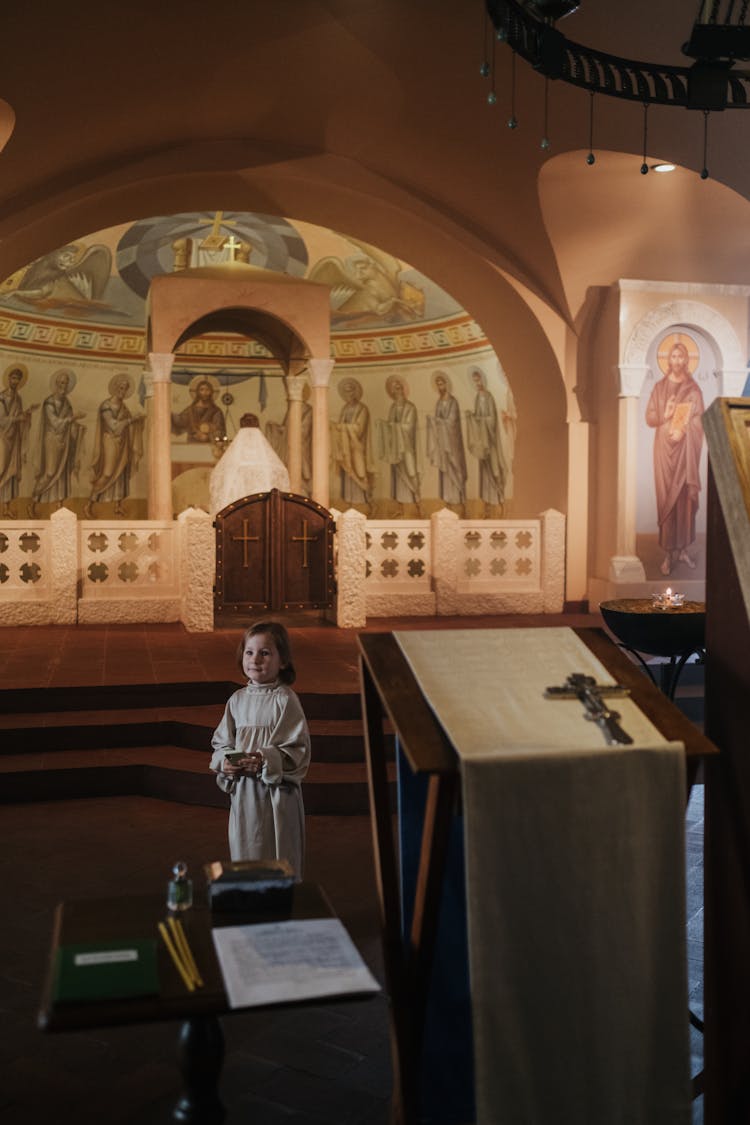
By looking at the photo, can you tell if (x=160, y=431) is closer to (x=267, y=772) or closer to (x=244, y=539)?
(x=244, y=539)

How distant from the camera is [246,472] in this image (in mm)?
11914

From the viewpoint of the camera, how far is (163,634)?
1020cm


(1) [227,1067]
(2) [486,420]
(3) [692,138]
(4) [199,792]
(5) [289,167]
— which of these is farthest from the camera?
(2) [486,420]

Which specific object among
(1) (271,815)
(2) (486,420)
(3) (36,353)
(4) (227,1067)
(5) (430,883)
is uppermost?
(3) (36,353)

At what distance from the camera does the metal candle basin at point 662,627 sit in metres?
Result: 4.05

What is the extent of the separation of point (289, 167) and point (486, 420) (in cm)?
805

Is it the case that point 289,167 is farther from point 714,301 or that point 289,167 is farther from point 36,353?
point 36,353

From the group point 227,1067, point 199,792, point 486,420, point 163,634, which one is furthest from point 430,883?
point 486,420

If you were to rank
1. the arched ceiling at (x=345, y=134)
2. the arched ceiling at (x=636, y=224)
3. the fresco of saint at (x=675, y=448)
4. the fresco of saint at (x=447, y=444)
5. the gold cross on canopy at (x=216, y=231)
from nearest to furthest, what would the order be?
1. the arched ceiling at (x=345, y=134)
2. the arched ceiling at (x=636, y=224)
3. the fresco of saint at (x=675, y=448)
4. the gold cross on canopy at (x=216, y=231)
5. the fresco of saint at (x=447, y=444)

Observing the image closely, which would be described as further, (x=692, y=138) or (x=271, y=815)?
(x=692, y=138)

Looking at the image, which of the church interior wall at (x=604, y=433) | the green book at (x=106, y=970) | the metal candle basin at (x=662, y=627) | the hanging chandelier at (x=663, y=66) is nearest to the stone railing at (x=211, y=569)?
the church interior wall at (x=604, y=433)

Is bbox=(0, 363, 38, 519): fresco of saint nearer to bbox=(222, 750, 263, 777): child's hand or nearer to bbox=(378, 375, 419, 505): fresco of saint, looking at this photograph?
bbox=(378, 375, 419, 505): fresco of saint

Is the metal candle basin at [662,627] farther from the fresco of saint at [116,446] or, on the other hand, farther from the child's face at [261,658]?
the fresco of saint at [116,446]

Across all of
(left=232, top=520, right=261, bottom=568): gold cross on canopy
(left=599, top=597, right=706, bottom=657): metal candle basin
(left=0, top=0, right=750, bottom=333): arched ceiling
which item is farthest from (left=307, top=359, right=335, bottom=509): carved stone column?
(left=599, top=597, right=706, bottom=657): metal candle basin
